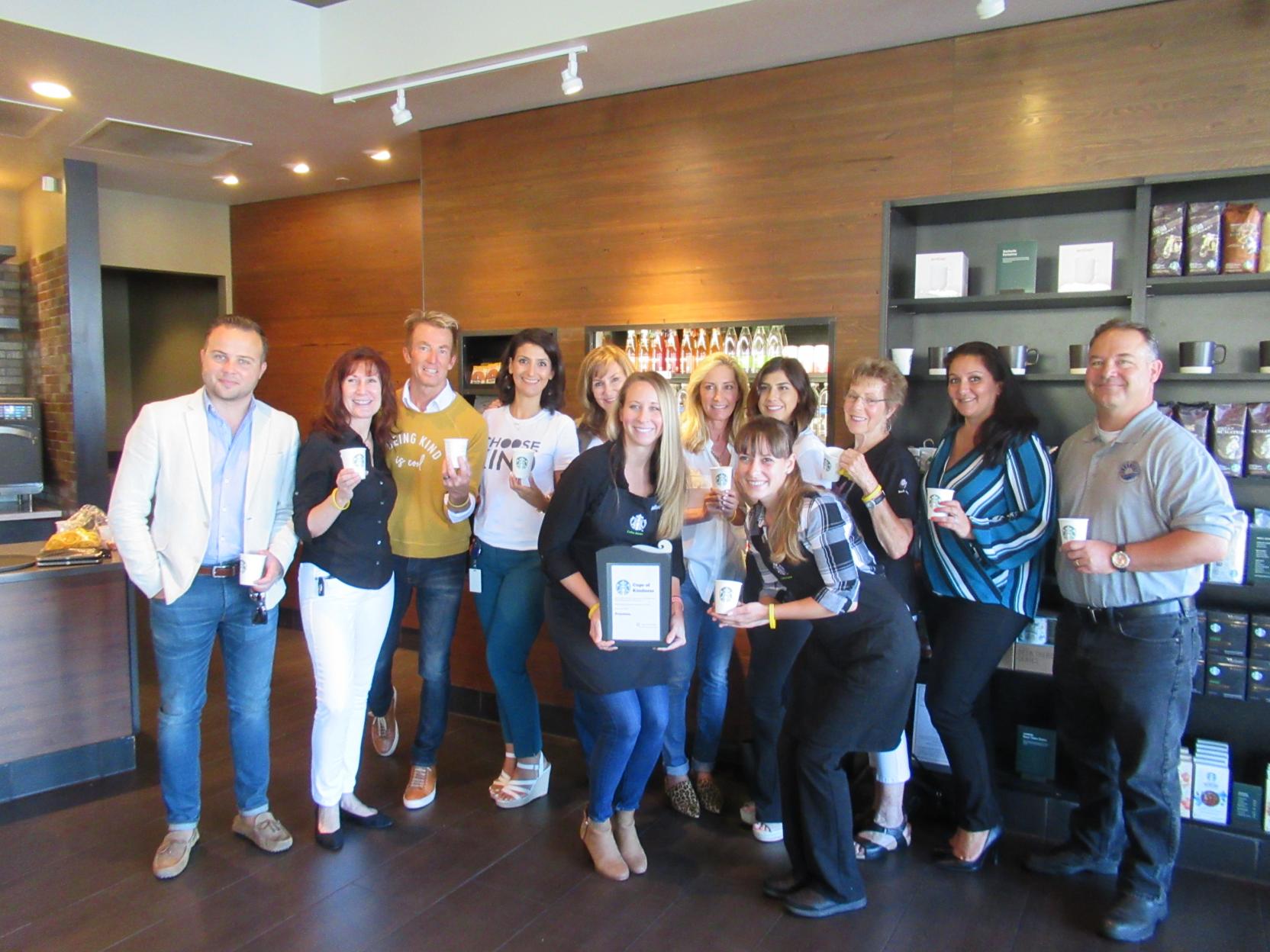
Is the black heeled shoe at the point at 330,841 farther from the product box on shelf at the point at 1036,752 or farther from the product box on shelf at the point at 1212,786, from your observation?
the product box on shelf at the point at 1212,786

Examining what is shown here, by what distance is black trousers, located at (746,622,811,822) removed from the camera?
121 inches

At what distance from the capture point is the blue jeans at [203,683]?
282 cm

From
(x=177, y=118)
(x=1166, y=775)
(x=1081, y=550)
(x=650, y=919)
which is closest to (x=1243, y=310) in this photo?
(x=1081, y=550)

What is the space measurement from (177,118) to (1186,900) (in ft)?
18.5

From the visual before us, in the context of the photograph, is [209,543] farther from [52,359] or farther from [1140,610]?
[52,359]

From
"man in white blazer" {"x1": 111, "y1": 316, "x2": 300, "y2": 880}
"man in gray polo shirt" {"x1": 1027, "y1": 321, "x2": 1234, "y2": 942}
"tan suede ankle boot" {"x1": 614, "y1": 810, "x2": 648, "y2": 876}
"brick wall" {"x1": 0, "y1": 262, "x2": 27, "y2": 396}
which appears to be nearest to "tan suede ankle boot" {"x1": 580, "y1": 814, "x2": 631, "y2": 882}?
"tan suede ankle boot" {"x1": 614, "y1": 810, "x2": 648, "y2": 876}

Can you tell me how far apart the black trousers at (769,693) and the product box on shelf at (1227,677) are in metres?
1.35

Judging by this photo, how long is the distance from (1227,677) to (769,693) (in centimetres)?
153

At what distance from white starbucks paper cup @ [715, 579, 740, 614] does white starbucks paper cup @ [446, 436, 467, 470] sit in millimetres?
982

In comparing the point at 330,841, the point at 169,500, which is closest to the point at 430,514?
the point at 169,500

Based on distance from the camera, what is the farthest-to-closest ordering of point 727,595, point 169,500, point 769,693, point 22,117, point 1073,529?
point 22,117 < point 769,693 < point 169,500 < point 1073,529 < point 727,595

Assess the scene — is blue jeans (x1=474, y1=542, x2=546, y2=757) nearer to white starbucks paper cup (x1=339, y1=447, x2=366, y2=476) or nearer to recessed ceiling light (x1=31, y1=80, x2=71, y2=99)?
white starbucks paper cup (x1=339, y1=447, x2=366, y2=476)

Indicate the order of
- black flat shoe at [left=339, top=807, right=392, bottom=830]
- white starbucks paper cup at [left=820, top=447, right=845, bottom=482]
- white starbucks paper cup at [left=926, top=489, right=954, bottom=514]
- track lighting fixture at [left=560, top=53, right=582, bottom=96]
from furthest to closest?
track lighting fixture at [left=560, top=53, right=582, bottom=96] → black flat shoe at [left=339, top=807, right=392, bottom=830] → white starbucks paper cup at [left=820, top=447, right=845, bottom=482] → white starbucks paper cup at [left=926, top=489, right=954, bottom=514]

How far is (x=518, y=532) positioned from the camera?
3375 millimetres
